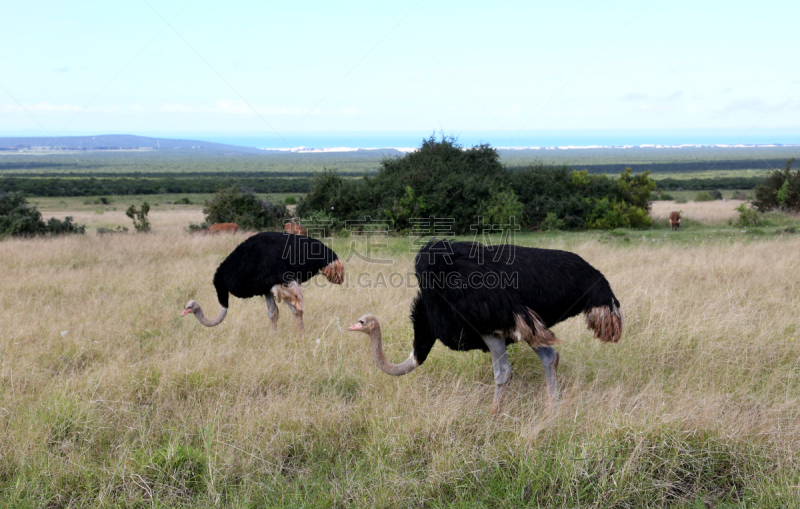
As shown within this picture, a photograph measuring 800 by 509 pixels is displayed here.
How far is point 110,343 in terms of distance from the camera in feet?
19.8

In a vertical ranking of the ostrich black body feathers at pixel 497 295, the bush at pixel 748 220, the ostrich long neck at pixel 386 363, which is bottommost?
the ostrich long neck at pixel 386 363

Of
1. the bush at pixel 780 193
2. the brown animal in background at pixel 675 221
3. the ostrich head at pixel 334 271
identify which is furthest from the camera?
the bush at pixel 780 193

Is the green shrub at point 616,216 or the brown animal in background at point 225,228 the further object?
the green shrub at point 616,216

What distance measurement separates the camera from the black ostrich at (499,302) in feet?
13.2

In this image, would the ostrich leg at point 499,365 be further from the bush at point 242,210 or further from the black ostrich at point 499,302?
the bush at point 242,210

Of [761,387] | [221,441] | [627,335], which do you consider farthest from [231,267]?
[761,387]

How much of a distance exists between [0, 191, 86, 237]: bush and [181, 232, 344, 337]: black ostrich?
9.88 meters

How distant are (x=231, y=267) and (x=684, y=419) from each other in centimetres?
467

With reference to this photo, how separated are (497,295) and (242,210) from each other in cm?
1391

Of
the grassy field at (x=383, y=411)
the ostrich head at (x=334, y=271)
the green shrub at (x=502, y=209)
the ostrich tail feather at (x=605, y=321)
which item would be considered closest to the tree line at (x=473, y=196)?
the green shrub at (x=502, y=209)

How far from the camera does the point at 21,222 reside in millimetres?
13906

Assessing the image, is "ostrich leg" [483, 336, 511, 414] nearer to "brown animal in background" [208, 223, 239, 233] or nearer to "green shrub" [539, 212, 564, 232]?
"brown animal in background" [208, 223, 239, 233]

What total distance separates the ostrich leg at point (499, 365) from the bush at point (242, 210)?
12.9m

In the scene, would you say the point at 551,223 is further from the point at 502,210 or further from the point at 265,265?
the point at 265,265
